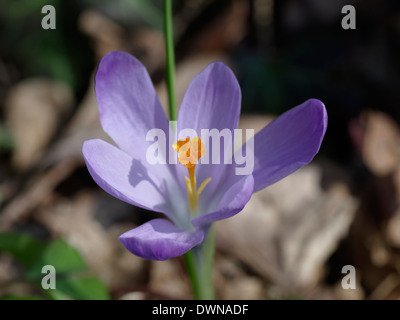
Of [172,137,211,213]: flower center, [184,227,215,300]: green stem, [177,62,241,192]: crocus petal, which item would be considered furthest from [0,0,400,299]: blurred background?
[177,62,241,192]: crocus petal

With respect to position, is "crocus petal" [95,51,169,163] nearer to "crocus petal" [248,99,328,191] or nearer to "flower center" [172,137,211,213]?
"flower center" [172,137,211,213]

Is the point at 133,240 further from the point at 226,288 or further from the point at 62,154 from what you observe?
the point at 62,154

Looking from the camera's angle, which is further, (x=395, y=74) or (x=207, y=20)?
(x=207, y=20)

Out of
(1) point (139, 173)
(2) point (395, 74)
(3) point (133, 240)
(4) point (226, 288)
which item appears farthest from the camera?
(2) point (395, 74)

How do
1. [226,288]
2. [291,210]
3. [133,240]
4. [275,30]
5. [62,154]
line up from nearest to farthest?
1. [133,240]
2. [226,288]
3. [291,210]
4. [62,154]
5. [275,30]

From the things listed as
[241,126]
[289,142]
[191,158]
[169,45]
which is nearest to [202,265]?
[191,158]

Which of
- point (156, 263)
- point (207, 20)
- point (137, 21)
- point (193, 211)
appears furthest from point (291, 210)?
point (137, 21)
